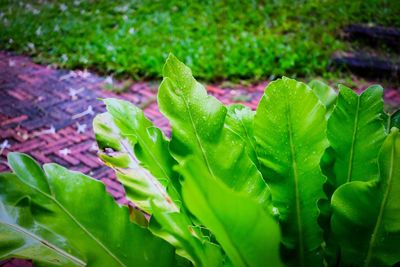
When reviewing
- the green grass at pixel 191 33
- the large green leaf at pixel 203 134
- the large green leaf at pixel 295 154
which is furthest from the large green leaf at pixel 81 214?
the green grass at pixel 191 33

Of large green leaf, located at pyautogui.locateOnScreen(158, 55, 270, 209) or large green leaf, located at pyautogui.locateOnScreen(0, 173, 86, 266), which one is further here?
large green leaf, located at pyautogui.locateOnScreen(158, 55, 270, 209)

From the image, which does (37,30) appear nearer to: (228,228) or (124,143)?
(124,143)

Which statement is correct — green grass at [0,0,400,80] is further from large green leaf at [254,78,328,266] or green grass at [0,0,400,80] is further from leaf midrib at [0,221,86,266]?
leaf midrib at [0,221,86,266]

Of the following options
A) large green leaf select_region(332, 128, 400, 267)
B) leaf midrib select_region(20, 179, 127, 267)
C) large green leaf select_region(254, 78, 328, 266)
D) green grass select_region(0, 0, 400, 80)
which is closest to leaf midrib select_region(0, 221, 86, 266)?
leaf midrib select_region(20, 179, 127, 267)

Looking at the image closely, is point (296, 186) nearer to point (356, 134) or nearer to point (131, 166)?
point (356, 134)

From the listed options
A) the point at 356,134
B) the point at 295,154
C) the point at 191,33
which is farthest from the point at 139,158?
the point at 191,33

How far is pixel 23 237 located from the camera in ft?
2.95

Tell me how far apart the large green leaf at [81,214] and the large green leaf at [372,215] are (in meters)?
0.45

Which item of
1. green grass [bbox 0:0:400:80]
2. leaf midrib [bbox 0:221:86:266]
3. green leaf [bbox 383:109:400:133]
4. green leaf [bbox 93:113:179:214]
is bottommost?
green grass [bbox 0:0:400:80]

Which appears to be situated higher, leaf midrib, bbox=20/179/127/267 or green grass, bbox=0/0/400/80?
leaf midrib, bbox=20/179/127/267

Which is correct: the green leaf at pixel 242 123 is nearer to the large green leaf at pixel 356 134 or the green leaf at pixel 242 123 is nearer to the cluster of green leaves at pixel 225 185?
the cluster of green leaves at pixel 225 185

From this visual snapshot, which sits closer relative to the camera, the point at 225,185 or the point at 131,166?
the point at 225,185

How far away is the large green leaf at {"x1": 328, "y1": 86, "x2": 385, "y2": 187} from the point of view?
102 cm

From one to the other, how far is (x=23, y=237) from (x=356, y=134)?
83 centimetres
